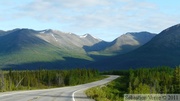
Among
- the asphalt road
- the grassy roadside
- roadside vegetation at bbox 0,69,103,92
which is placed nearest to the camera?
the asphalt road

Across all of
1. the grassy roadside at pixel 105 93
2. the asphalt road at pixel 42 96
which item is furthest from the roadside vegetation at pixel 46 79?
the asphalt road at pixel 42 96

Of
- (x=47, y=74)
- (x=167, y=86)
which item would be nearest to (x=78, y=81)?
(x=47, y=74)

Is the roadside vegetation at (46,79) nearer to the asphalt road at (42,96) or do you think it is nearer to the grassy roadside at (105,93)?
the grassy roadside at (105,93)

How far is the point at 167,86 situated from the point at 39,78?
47774 millimetres

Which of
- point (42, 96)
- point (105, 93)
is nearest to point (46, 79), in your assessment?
point (105, 93)

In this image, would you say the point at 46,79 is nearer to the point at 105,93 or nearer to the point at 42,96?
the point at 105,93

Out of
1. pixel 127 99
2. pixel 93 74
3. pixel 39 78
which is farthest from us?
A: pixel 93 74

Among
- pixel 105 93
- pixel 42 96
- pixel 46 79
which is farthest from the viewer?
pixel 46 79

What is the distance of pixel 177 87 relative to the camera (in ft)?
412

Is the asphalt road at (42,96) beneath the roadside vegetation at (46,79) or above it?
beneath

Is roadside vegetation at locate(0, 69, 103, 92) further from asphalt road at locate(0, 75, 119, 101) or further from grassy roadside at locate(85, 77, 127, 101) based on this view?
asphalt road at locate(0, 75, 119, 101)

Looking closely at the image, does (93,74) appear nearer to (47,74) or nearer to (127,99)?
(47,74)

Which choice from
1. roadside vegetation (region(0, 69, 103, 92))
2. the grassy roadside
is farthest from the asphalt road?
roadside vegetation (region(0, 69, 103, 92))

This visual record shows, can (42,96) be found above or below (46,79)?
below
